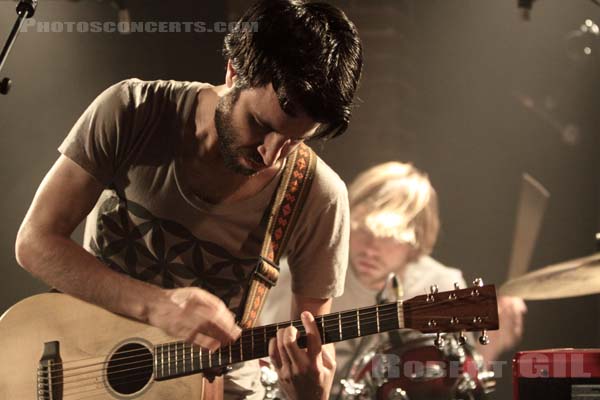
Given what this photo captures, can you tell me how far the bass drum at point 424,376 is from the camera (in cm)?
232

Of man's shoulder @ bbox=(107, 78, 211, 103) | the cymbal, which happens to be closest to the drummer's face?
the cymbal

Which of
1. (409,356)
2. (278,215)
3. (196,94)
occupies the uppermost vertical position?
(196,94)

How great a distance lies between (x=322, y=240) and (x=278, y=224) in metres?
0.17

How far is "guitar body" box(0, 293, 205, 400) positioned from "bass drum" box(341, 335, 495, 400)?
68 centimetres

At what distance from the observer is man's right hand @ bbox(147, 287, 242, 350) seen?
186 centimetres

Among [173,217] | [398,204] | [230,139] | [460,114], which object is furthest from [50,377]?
[460,114]

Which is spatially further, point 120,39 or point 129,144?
point 120,39

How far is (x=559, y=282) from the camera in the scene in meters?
2.16

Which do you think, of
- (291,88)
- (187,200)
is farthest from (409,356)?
(291,88)

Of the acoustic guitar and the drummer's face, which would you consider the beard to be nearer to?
the acoustic guitar

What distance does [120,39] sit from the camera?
2518 millimetres

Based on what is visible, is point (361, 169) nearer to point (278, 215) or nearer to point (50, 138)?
point (278, 215)

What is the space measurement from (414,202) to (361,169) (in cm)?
22

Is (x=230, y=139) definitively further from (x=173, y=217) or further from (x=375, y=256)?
(x=375, y=256)
